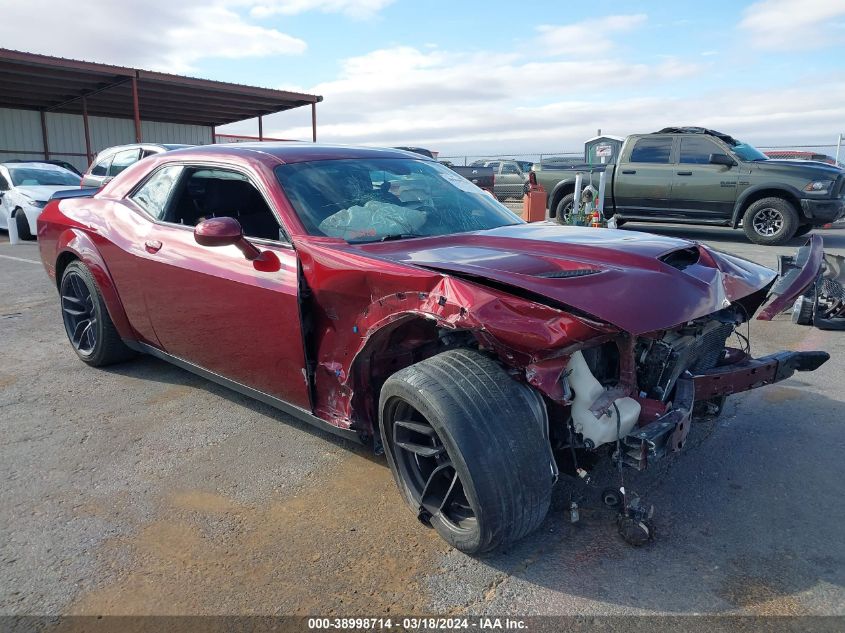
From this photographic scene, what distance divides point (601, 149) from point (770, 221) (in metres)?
12.1

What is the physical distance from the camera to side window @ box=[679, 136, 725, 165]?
1130 centimetres

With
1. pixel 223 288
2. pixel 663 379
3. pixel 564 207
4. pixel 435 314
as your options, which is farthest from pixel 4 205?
pixel 663 379

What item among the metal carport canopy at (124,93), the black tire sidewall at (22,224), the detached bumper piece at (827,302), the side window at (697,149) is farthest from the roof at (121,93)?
the detached bumper piece at (827,302)

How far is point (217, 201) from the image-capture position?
13.6 feet

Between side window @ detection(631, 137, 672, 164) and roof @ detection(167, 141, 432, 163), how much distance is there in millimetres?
8968

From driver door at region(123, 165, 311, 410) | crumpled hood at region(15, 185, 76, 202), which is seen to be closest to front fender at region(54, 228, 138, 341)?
driver door at region(123, 165, 311, 410)

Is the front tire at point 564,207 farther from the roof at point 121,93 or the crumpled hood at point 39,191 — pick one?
the roof at point 121,93

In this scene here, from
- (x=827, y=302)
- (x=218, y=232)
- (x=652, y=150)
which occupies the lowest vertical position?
(x=827, y=302)

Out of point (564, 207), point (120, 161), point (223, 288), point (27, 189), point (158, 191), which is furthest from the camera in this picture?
point (564, 207)

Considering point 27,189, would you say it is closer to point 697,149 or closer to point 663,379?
point 697,149

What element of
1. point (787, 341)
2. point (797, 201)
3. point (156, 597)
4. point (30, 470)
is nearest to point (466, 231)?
point (156, 597)

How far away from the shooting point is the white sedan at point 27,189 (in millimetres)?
11633

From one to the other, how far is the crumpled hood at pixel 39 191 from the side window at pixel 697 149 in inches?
442

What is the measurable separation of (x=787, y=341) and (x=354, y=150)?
3.99 m
